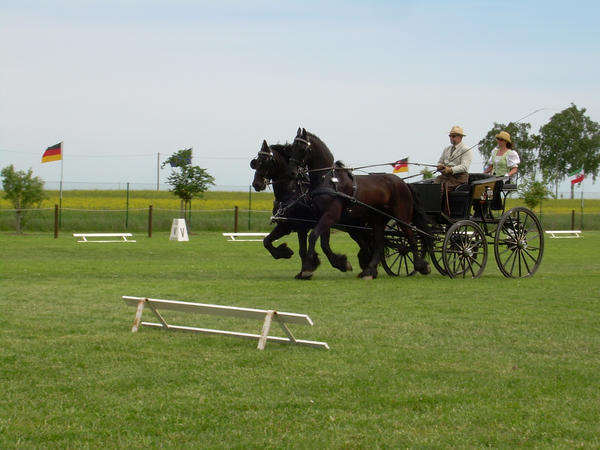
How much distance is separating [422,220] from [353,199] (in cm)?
174

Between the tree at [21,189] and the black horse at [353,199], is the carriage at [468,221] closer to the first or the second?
the black horse at [353,199]

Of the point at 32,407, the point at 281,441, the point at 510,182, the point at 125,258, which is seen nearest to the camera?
the point at 281,441

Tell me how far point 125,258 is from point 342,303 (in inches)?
436

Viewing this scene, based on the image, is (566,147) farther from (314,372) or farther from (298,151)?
(314,372)

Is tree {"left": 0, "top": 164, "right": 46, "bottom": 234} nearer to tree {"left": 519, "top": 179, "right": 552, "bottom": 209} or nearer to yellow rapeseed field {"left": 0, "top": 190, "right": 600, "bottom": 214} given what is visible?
yellow rapeseed field {"left": 0, "top": 190, "right": 600, "bottom": 214}

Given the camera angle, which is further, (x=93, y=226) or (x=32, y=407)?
(x=93, y=226)

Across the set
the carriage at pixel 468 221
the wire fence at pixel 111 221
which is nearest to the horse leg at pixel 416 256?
the carriage at pixel 468 221

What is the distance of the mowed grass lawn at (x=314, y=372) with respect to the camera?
16.8 feet

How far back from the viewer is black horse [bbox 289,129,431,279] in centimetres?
1397

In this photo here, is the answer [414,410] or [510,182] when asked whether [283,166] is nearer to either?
[510,182]

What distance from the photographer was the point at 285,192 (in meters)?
14.4

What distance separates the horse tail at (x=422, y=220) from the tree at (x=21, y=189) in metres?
21.8

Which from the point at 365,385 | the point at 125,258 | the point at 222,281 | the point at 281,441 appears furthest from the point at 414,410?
the point at 125,258

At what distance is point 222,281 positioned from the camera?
14.1 metres
